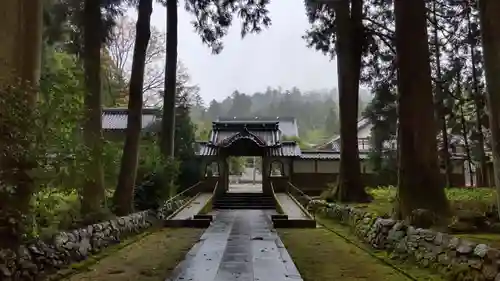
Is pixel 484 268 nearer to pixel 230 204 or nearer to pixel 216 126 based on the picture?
pixel 230 204

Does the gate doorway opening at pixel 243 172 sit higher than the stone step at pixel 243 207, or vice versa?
the gate doorway opening at pixel 243 172

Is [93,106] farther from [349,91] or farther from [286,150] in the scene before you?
[286,150]

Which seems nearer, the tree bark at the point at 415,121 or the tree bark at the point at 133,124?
the tree bark at the point at 415,121

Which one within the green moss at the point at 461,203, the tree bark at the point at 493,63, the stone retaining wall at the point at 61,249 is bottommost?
the stone retaining wall at the point at 61,249

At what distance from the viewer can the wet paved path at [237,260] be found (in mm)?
5180

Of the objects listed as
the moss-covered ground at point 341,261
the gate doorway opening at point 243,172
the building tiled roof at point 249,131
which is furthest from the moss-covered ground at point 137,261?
the gate doorway opening at point 243,172

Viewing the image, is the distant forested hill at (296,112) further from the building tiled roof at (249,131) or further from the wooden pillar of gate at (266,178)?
the wooden pillar of gate at (266,178)

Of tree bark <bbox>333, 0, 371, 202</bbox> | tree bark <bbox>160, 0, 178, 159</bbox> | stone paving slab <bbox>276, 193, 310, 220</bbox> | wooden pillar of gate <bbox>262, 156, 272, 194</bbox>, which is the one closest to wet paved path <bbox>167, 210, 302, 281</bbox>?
stone paving slab <bbox>276, 193, 310, 220</bbox>

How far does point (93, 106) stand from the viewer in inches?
344

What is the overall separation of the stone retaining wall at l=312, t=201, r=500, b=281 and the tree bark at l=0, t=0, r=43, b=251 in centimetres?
458

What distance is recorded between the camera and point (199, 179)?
21828mm

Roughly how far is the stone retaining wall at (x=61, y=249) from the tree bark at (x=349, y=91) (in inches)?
254

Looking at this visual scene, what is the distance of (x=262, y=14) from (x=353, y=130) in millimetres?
4307

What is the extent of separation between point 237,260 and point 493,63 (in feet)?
12.6
